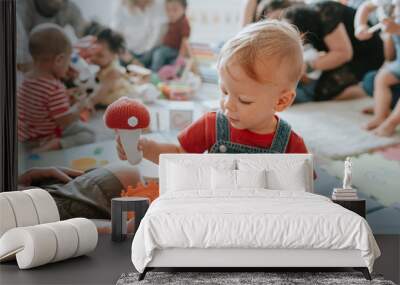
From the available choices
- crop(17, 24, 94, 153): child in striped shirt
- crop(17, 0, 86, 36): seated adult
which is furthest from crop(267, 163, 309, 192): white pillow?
crop(17, 0, 86, 36): seated adult

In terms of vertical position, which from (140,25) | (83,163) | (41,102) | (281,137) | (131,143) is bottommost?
(83,163)

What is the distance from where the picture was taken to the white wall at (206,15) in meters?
7.58

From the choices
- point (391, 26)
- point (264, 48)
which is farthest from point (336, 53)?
point (264, 48)

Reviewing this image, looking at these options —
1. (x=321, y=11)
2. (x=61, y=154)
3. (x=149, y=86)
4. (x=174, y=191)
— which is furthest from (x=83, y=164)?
(x=321, y=11)

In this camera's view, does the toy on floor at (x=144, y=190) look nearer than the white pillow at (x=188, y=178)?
No

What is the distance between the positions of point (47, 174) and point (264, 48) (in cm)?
265

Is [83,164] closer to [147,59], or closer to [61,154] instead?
[61,154]

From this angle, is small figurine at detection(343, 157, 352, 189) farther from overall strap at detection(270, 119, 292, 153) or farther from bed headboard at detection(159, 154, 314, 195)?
overall strap at detection(270, 119, 292, 153)

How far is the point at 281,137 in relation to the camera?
24.4 feet

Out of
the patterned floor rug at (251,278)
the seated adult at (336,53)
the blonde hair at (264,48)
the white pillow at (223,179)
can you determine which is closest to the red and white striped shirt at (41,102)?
the blonde hair at (264,48)

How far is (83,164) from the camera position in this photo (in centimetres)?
766

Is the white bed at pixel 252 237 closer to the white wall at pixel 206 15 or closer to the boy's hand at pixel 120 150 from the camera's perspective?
the boy's hand at pixel 120 150

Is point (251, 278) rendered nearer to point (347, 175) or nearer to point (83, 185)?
point (347, 175)

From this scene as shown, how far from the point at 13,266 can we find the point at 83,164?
7.24ft
